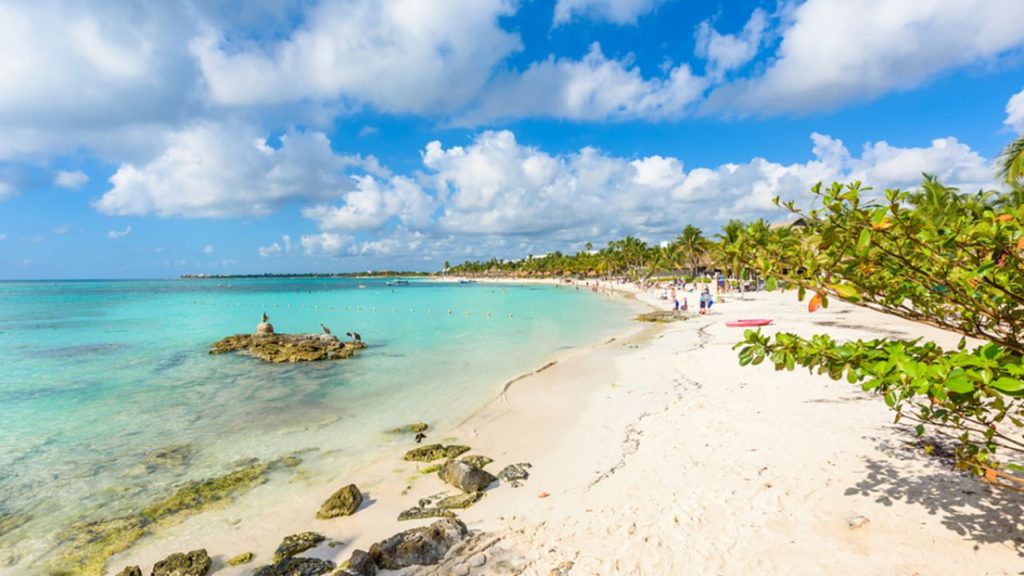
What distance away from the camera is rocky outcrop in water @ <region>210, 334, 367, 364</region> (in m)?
24.3

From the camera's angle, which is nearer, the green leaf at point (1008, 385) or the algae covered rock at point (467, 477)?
the green leaf at point (1008, 385)

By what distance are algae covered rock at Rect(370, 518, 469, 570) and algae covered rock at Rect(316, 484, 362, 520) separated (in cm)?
186

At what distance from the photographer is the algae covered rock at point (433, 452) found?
10234mm

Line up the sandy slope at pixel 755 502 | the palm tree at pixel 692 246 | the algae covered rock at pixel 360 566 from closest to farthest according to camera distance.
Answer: the sandy slope at pixel 755 502
the algae covered rock at pixel 360 566
the palm tree at pixel 692 246

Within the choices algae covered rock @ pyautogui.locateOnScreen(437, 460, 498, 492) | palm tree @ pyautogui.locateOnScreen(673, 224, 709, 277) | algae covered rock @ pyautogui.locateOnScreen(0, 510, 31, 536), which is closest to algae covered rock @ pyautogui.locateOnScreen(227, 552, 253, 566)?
algae covered rock @ pyautogui.locateOnScreen(437, 460, 498, 492)

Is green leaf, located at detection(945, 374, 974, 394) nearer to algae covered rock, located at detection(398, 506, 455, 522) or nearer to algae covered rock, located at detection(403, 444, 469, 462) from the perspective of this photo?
algae covered rock, located at detection(398, 506, 455, 522)

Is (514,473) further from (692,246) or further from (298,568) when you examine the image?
(692,246)

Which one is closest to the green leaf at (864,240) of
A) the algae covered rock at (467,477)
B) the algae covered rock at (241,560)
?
the algae covered rock at (467,477)

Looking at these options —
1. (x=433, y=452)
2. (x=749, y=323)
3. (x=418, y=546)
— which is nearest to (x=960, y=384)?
(x=418, y=546)

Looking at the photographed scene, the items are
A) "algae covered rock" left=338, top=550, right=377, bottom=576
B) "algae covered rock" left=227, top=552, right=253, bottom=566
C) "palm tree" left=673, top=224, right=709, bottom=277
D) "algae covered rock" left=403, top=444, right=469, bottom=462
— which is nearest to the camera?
"algae covered rock" left=338, top=550, right=377, bottom=576

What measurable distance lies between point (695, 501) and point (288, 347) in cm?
2435

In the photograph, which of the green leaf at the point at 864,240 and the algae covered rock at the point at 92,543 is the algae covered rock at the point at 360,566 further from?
the green leaf at the point at 864,240

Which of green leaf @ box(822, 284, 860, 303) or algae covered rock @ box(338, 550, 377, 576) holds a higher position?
green leaf @ box(822, 284, 860, 303)

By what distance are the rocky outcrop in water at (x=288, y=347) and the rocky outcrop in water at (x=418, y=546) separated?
1956 centimetres
